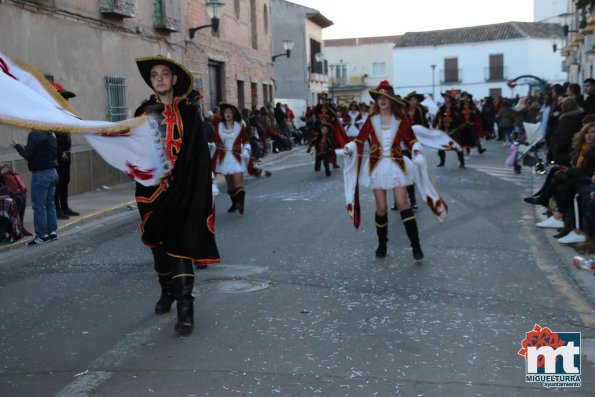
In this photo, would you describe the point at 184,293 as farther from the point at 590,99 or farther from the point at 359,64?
the point at 359,64

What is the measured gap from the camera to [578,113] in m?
11.4

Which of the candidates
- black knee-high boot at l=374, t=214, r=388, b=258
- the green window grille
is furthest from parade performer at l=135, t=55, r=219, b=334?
the green window grille

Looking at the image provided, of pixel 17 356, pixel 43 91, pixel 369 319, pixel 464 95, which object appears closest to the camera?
pixel 43 91

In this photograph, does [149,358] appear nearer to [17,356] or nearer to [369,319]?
[17,356]

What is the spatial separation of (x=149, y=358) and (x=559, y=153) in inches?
298

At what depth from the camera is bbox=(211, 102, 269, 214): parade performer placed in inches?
493

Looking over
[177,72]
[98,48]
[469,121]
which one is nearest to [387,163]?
[177,72]

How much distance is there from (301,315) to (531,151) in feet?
36.9

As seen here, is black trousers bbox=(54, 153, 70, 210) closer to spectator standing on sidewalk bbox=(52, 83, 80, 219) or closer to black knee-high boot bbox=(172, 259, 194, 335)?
spectator standing on sidewalk bbox=(52, 83, 80, 219)

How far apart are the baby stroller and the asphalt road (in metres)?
5.42

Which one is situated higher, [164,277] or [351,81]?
[351,81]

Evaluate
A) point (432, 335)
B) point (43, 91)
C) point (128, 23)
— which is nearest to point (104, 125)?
point (43, 91)

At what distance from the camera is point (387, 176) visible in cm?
834

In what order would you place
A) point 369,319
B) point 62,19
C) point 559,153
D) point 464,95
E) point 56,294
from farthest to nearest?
point 464,95, point 62,19, point 559,153, point 56,294, point 369,319
